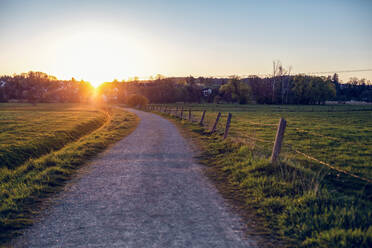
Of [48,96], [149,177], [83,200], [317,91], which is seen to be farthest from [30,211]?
[48,96]

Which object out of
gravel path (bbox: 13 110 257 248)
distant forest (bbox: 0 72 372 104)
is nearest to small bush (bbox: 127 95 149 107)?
distant forest (bbox: 0 72 372 104)

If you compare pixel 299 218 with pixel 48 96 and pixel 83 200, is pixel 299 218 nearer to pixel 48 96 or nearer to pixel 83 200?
pixel 83 200

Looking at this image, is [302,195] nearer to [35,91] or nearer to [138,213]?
[138,213]

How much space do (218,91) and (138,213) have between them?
398ft

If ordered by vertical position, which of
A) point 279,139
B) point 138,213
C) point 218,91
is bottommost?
point 138,213

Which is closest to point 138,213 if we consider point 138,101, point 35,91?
point 138,101

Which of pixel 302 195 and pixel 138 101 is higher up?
pixel 138 101

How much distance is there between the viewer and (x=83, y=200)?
5469 millimetres

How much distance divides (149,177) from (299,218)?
4.28 metres

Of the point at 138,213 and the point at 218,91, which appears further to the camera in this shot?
the point at 218,91

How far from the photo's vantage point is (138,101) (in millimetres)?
79125

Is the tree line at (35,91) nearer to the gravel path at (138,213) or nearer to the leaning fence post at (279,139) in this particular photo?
the gravel path at (138,213)

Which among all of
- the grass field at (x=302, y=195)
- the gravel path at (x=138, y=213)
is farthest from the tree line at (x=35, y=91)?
the grass field at (x=302, y=195)

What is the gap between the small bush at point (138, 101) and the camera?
77812 mm
